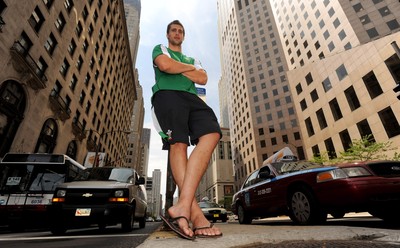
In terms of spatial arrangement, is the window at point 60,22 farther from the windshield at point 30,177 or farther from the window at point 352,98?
the window at point 352,98

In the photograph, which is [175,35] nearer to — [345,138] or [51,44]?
[51,44]

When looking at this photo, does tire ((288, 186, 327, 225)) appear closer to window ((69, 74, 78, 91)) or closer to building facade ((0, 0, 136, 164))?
building facade ((0, 0, 136, 164))

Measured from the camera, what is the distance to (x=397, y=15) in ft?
106

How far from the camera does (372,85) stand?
66.2 feet

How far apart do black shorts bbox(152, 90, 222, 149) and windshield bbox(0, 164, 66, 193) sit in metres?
7.93

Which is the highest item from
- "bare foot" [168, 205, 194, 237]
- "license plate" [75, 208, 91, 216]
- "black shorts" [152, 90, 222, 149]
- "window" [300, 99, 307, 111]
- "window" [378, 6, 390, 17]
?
"window" [378, 6, 390, 17]

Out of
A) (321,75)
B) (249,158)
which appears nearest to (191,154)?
(321,75)

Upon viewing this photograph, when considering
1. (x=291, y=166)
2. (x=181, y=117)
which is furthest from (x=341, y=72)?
(x=181, y=117)

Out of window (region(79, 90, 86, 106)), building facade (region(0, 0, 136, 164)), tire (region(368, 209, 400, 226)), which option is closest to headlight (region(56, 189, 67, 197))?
tire (region(368, 209, 400, 226))

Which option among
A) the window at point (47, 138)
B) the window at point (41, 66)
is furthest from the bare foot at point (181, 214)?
the window at point (41, 66)

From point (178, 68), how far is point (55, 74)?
22.0 metres

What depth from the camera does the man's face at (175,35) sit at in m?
2.83

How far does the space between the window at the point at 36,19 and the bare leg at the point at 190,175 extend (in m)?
20.2

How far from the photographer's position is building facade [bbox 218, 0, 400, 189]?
20.1 m
